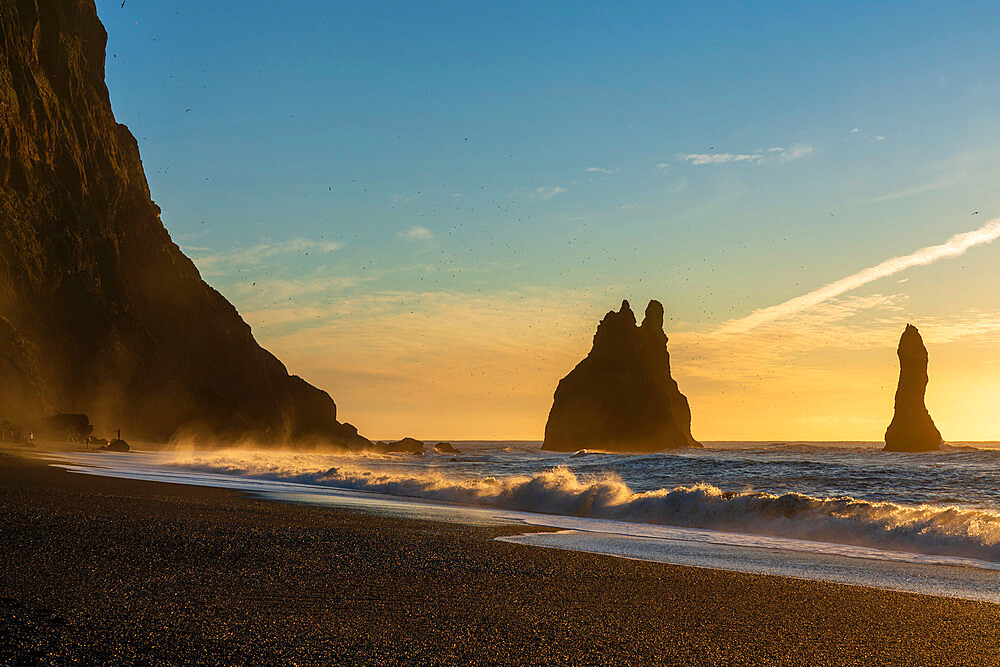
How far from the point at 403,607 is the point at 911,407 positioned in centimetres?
10073

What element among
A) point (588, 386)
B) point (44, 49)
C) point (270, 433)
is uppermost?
point (44, 49)

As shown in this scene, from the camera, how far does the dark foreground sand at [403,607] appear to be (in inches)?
158

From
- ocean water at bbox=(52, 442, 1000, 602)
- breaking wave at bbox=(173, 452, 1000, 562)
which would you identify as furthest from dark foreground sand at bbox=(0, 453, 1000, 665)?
breaking wave at bbox=(173, 452, 1000, 562)

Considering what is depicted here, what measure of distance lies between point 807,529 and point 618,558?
7.60 m

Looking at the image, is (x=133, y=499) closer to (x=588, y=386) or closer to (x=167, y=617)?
(x=167, y=617)

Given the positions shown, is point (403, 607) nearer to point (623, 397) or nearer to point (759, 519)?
point (759, 519)

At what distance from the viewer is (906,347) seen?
94.6 m

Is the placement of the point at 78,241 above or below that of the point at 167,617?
above

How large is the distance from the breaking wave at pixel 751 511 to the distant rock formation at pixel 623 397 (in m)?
93.6

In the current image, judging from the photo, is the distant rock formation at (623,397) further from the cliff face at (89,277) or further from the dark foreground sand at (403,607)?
the dark foreground sand at (403,607)

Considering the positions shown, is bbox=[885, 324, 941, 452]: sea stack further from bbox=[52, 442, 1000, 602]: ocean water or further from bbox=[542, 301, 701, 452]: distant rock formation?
bbox=[52, 442, 1000, 602]: ocean water

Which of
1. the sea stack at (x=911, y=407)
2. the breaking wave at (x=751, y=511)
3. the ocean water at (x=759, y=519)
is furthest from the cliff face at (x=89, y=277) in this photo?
the sea stack at (x=911, y=407)

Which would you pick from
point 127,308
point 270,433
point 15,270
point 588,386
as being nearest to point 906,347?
point 588,386

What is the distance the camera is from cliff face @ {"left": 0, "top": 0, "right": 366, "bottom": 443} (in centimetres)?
5450
